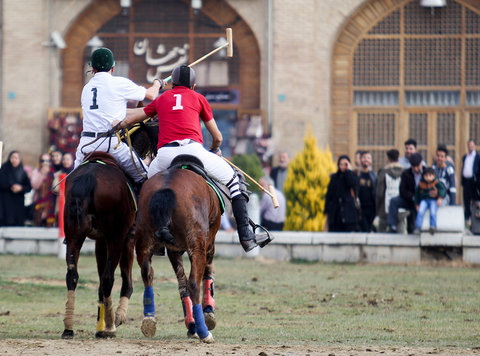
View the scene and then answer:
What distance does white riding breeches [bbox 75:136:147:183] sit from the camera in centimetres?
1095

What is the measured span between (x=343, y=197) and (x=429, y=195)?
1.83 m

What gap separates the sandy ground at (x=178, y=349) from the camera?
8.78 meters

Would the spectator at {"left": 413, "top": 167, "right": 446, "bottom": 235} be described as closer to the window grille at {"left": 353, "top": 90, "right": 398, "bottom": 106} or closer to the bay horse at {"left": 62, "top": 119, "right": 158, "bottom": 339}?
the bay horse at {"left": 62, "top": 119, "right": 158, "bottom": 339}

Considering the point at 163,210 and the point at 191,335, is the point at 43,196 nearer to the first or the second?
the point at 191,335

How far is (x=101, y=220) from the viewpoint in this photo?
34.2 feet

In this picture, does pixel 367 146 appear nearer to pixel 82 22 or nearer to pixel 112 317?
pixel 82 22

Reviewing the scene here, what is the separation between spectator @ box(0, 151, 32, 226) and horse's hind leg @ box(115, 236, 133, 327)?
35.7 feet

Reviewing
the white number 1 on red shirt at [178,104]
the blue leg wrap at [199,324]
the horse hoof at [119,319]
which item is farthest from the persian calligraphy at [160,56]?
the blue leg wrap at [199,324]

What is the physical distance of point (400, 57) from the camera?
99.2ft

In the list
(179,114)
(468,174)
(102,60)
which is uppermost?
(102,60)

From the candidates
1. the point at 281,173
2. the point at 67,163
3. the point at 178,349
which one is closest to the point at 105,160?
the point at 178,349

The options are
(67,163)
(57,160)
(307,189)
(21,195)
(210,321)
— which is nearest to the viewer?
(210,321)

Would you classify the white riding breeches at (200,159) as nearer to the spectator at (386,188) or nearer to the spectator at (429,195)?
the spectator at (429,195)

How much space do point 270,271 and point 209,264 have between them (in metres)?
7.57
